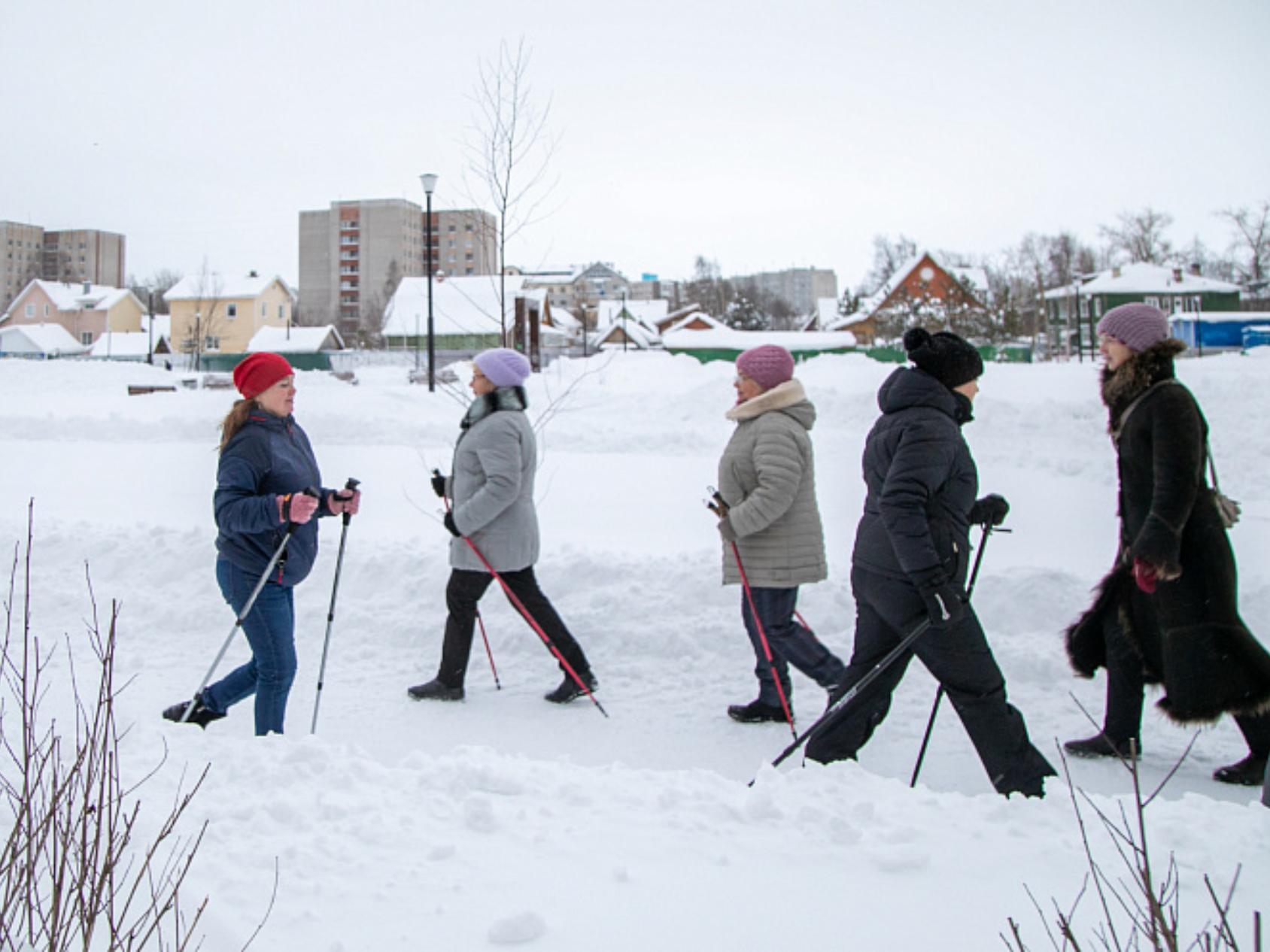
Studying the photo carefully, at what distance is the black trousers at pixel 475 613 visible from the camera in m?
5.43

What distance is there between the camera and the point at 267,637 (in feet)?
14.3

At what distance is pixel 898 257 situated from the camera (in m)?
90.6

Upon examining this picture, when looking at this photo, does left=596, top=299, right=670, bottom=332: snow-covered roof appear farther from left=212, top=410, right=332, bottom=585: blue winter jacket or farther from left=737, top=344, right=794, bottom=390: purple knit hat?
left=212, top=410, right=332, bottom=585: blue winter jacket

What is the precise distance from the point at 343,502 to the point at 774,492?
194 centimetres

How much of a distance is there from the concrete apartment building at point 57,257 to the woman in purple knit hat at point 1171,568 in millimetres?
73526

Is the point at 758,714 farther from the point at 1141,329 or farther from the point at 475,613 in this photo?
the point at 1141,329

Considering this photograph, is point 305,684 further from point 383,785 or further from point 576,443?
point 576,443

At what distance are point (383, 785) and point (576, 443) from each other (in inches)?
563

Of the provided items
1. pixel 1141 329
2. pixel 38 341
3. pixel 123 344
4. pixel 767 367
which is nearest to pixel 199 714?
pixel 767 367

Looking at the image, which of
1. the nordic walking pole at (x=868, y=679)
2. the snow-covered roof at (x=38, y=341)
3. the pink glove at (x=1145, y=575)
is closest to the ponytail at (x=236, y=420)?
the nordic walking pole at (x=868, y=679)

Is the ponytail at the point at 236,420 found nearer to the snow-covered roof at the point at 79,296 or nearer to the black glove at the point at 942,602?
the black glove at the point at 942,602

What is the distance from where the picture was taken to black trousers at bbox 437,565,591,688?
17.8 feet

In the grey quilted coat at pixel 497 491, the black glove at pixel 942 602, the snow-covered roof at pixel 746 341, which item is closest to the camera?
the black glove at pixel 942 602

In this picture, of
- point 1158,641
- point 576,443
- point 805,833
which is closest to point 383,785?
point 805,833
